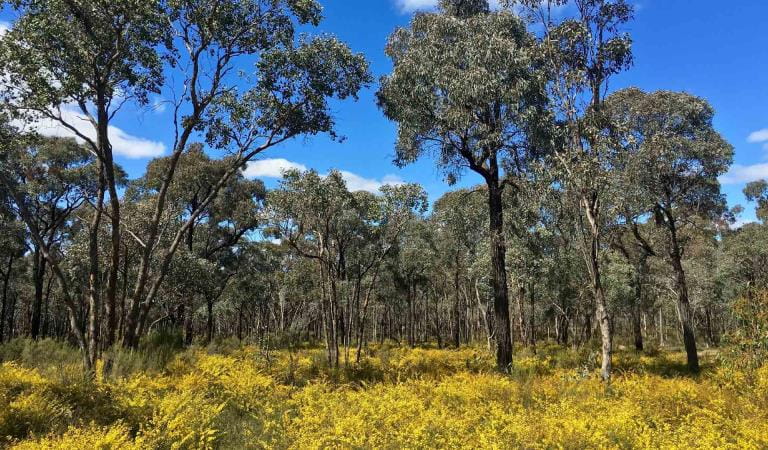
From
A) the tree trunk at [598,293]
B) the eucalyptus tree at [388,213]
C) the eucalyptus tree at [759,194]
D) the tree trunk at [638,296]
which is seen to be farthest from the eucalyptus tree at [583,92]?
the eucalyptus tree at [759,194]

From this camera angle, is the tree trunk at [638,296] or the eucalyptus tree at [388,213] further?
the tree trunk at [638,296]

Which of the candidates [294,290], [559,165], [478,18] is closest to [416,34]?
[478,18]

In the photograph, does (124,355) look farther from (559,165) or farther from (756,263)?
(756,263)

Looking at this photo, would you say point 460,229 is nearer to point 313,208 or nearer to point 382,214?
point 382,214

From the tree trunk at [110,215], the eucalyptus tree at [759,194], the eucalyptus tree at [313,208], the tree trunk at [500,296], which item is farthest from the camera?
the eucalyptus tree at [759,194]

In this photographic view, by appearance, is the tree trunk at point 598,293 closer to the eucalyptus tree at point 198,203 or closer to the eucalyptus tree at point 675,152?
the eucalyptus tree at point 675,152

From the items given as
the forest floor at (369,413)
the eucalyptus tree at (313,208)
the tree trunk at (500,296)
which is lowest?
the forest floor at (369,413)

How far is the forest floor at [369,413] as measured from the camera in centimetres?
611

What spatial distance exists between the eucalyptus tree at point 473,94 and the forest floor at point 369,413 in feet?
16.9

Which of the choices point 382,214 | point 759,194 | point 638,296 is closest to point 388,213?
point 382,214

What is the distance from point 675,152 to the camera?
63.4 feet

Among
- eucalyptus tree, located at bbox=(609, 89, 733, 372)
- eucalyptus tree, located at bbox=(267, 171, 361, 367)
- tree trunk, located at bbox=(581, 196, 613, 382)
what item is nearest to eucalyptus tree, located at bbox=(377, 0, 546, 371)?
tree trunk, located at bbox=(581, 196, 613, 382)

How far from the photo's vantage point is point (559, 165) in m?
13.0

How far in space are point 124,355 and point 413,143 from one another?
985 cm
